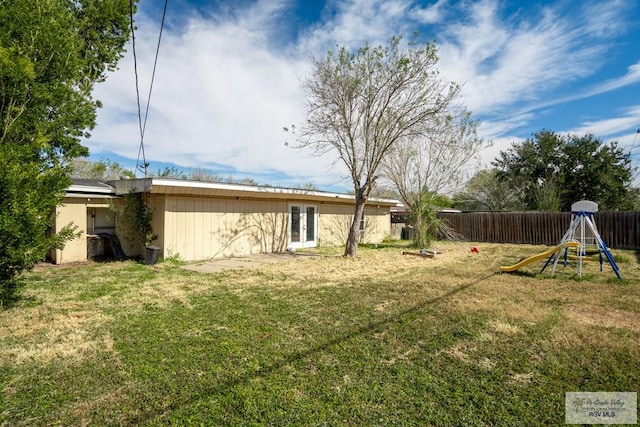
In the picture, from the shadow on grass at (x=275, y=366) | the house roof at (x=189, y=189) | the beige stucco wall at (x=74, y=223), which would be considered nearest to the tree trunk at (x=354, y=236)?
the house roof at (x=189, y=189)

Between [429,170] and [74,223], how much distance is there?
43.8 feet

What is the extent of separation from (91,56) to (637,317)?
17.4 meters

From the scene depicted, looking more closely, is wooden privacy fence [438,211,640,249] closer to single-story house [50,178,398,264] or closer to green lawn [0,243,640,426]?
single-story house [50,178,398,264]

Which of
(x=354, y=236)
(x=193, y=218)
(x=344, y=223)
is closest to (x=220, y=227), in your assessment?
(x=193, y=218)

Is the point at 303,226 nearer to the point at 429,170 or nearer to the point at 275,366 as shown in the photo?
the point at 429,170

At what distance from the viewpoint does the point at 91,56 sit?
12984 millimetres

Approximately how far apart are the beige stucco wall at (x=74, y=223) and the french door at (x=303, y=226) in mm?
6104

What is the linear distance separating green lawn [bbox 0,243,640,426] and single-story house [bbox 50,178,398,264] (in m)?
3.11

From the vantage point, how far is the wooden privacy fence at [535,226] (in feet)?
41.0

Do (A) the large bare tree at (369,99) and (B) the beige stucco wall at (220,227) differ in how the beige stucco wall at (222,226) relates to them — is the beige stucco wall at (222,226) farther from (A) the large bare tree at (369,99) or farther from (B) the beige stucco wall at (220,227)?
(A) the large bare tree at (369,99)

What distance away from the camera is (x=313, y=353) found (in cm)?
327

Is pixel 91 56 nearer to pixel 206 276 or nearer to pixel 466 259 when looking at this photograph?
pixel 206 276

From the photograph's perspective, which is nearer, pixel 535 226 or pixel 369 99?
pixel 369 99

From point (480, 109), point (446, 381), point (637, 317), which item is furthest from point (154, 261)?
point (480, 109)
